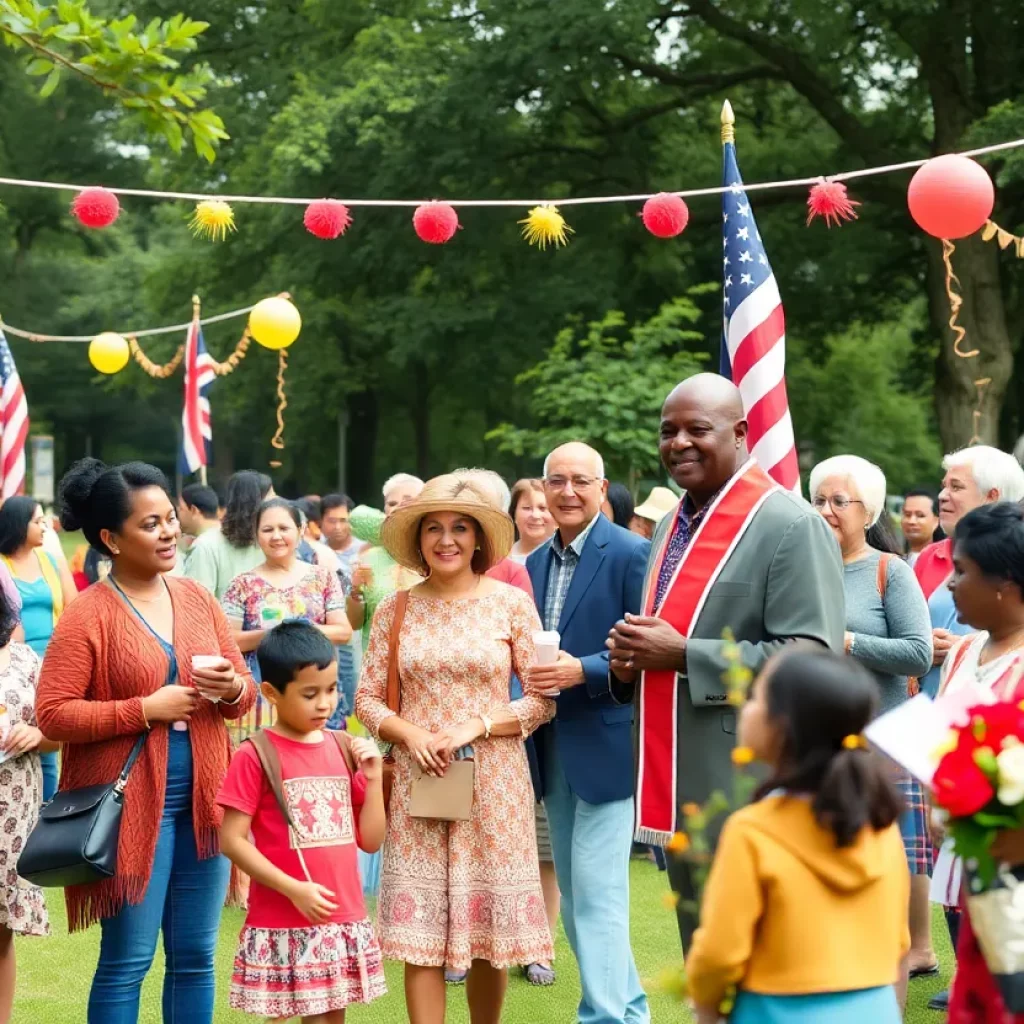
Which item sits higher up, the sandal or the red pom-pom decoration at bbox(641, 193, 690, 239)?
the red pom-pom decoration at bbox(641, 193, 690, 239)

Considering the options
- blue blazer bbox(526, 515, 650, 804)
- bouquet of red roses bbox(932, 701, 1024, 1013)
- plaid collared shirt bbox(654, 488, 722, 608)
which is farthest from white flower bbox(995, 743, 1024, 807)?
blue blazer bbox(526, 515, 650, 804)

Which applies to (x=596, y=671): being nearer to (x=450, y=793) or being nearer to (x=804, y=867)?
(x=450, y=793)

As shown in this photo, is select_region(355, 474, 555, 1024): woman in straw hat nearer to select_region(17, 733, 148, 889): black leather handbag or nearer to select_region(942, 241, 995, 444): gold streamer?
select_region(17, 733, 148, 889): black leather handbag

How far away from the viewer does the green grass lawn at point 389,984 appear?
626 cm

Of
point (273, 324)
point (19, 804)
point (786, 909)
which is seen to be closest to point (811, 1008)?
point (786, 909)

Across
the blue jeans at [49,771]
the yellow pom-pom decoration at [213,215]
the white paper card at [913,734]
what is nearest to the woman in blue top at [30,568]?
the blue jeans at [49,771]

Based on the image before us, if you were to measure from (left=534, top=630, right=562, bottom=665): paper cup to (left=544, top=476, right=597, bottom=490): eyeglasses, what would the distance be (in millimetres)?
953

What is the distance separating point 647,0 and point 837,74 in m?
4.41

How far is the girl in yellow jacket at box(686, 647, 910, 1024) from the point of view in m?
3.10

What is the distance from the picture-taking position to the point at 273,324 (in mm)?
14875

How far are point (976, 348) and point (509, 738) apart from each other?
58.7 feet

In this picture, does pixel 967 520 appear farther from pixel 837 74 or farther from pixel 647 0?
pixel 837 74

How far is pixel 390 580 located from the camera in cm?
813

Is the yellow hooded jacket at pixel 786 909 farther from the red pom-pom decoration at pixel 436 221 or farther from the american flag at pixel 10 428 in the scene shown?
the american flag at pixel 10 428
